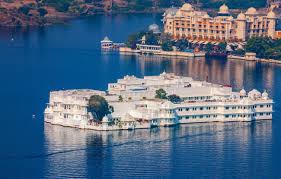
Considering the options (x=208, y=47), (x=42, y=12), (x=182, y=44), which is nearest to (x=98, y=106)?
(x=208, y=47)

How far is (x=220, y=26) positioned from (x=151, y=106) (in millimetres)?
28449

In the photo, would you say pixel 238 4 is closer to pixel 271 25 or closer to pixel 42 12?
pixel 42 12

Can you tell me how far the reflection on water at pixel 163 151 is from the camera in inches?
1569

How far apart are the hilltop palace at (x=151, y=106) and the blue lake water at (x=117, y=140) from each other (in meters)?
0.48

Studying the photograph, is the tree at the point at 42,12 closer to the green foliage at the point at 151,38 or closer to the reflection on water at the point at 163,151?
the green foliage at the point at 151,38

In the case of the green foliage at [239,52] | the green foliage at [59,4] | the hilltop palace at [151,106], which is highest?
the green foliage at [59,4]

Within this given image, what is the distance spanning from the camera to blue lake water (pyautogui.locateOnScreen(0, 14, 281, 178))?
3997cm

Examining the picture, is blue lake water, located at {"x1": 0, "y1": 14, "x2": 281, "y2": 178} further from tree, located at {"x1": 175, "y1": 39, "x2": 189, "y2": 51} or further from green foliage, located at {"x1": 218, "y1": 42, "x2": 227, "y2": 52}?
tree, located at {"x1": 175, "y1": 39, "x2": 189, "y2": 51}

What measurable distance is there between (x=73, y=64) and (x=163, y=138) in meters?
19.5

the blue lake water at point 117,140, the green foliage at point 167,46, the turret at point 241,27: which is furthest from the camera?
the turret at point 241,27

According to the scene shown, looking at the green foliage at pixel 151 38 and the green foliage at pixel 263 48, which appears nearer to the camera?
the green foliage at pixel 263 48

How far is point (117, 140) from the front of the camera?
43.6 metres

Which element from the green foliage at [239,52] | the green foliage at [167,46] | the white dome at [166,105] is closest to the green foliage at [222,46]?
the green foliage at [239,52]

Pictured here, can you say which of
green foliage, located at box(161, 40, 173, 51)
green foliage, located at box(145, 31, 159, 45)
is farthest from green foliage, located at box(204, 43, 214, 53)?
green foliage, located at box(145, 31, 159, 45)
